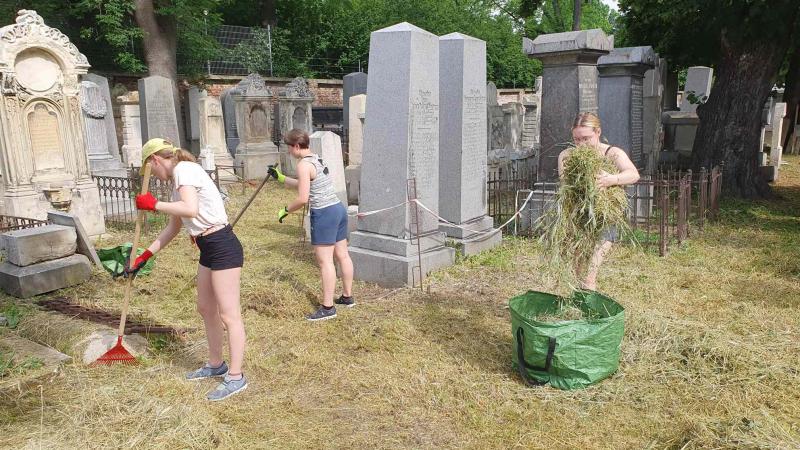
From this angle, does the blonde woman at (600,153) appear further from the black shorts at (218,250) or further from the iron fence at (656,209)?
the iron fence at (656,209)

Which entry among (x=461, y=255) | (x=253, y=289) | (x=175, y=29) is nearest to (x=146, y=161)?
(x=253, y=289)

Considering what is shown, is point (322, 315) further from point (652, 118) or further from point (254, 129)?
point (254, 129)

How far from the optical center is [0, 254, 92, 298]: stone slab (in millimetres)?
6031

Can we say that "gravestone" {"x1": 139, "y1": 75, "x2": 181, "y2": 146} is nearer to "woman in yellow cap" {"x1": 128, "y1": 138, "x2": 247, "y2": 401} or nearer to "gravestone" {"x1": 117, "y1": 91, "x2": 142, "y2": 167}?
"gravestone" {"x1": 117, "y1": 91, "x2": 142, "y2": 167}

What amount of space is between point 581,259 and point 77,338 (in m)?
3.87

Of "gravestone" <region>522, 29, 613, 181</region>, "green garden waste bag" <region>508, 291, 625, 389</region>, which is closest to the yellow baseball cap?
"green garden waste bag" <region>508, 291, 625, 389</region>

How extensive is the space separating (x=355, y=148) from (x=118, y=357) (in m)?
7.41

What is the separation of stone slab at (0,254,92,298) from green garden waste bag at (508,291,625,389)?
4.66m

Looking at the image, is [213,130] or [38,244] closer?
[38,244]

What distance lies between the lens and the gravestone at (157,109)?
13945 mm

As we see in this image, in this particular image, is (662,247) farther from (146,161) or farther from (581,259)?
(146,161)

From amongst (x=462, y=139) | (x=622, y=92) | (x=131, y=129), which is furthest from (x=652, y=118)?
(x=131, y=129)

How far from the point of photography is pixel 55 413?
3.66m

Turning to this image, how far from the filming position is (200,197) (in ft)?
12.4
